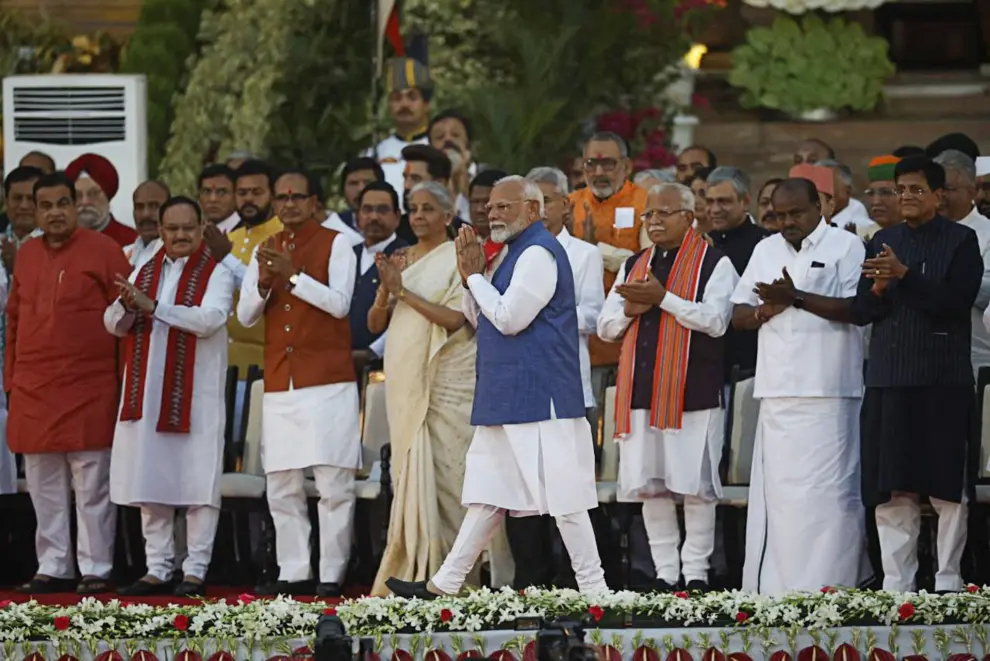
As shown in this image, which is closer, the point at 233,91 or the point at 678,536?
the point at 678,536

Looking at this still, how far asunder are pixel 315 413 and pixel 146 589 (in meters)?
1.22

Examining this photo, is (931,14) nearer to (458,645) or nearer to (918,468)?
(918,468)

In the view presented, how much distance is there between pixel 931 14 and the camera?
57.2 feet

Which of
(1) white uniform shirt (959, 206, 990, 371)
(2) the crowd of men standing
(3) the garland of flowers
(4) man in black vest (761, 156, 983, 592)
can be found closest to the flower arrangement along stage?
(2) the crowd of men standing

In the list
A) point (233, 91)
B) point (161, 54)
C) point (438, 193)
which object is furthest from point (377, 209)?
point (161, 54)

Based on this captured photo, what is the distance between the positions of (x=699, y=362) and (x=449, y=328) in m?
1.14

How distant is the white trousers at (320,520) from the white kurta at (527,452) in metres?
1.62

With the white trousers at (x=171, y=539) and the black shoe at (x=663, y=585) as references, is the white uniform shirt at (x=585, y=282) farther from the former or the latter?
the white trousers at (x=171, y=539)

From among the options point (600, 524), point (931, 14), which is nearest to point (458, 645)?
point (600, 524)

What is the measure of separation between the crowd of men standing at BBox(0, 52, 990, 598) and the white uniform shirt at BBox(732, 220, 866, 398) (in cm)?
1

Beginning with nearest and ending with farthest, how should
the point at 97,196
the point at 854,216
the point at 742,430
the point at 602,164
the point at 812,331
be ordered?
the point at 812,331 < the point at 742,430 < the point at 602,164 < the point at 854,216 < the point at 97,196

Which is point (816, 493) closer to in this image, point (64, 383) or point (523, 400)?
point (523, 400)

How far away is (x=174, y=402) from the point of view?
35.7 feet

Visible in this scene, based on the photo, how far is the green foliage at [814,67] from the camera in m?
15.7
